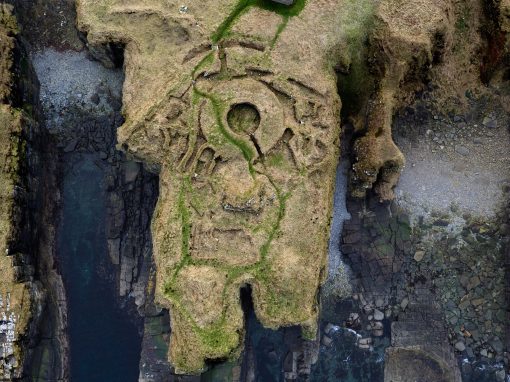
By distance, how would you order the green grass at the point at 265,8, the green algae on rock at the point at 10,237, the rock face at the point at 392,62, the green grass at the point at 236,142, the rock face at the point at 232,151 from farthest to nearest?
1. the green algae on rock at the point at 10,237
2. the rock face at the point at 392,62
3. the green grass at the point at 265,8
4. the green grass at the point at 236,142
5. the rock face at the point at 232,151

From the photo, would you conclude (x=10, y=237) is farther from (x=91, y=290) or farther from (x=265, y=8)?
(x=265, y=8)

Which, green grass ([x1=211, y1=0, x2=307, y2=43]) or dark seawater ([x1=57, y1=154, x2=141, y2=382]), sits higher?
green grass ([x1=211, y1=0, x2=307, y2=43])

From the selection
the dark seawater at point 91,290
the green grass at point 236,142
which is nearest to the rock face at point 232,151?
the green grass at point 236,142

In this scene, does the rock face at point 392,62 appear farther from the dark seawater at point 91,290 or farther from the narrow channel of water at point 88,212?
the dark seawater at point 91,290

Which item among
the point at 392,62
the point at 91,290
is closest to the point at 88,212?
the point at 91,290

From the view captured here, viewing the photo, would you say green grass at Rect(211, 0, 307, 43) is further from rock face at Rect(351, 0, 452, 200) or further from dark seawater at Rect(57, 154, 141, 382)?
dark seawater at Rect(57, 154, 141, 382)

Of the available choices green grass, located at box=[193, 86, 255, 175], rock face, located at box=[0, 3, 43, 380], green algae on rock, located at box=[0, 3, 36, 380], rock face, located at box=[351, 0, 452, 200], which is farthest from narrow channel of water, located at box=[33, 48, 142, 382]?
rock face, located at box=[351, 0, 452, 200]
